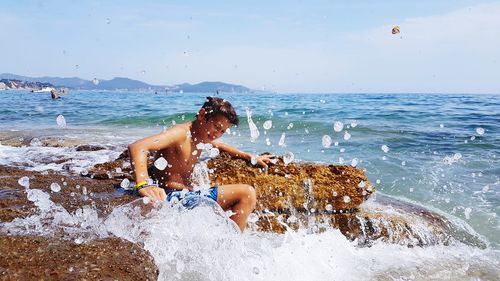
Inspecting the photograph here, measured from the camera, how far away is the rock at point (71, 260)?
208cm

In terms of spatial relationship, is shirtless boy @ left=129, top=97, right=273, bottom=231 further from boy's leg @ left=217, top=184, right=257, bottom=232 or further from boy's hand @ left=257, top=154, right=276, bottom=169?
boy's hand @ left=257, top=154, right=276, bottom=169

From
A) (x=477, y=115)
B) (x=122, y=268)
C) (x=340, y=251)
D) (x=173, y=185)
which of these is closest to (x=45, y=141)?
(x=173, y=185)

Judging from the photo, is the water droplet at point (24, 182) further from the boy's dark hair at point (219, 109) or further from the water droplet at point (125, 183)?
the boy's dark hair at point (219, 109)

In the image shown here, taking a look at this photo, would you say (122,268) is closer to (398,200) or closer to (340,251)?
(340,251)

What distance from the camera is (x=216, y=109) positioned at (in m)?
4.05

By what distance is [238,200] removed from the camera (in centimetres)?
401

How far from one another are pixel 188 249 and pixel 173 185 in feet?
3.72

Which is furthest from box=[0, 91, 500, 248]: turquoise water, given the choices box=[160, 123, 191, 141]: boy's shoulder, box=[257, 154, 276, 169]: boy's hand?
box=[160, 123, 191, 141]: boy's shoulder

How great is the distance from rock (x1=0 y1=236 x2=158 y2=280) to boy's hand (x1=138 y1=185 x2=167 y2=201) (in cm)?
75

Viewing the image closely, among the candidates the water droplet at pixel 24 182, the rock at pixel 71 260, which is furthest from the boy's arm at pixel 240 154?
A: the rock at pixel 71 260

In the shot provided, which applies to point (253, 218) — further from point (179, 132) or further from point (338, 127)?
point (338, 127)

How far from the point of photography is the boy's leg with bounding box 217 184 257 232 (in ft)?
13.0

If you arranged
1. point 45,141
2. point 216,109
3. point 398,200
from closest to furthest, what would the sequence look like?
point 216,109, point 398,200, point 45,141

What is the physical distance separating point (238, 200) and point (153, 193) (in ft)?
3.01
